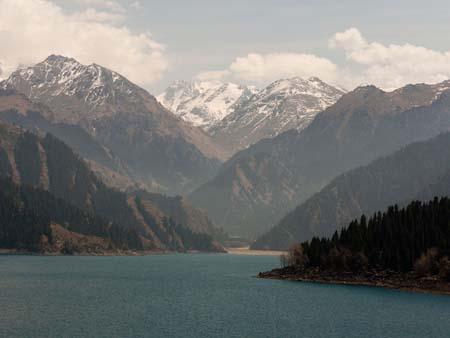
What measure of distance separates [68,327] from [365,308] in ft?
247

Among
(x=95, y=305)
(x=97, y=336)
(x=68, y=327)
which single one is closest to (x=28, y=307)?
(x=95, y=305)

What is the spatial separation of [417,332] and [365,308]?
113 feet

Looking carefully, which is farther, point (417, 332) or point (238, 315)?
point (238, 315)

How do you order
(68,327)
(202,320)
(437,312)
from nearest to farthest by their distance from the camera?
1. (68,327)
2. (202,320)
3. (437,312)

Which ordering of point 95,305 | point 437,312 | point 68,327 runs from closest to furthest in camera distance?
1. point 68,327
2. point 437,312
3. point 95,305

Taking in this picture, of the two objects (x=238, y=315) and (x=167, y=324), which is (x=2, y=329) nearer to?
(x=167, y=324)

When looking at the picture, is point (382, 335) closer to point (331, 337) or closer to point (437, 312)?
point (331, 337)

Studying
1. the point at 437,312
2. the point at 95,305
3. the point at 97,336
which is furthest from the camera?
the point at 95,305

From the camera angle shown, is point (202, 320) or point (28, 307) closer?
point (202, 320)

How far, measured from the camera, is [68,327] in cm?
15988

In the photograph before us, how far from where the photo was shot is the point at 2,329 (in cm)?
15475

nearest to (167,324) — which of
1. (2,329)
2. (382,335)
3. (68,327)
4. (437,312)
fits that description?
(68,327)

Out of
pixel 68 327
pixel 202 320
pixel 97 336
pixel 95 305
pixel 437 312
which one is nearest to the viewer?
pixel 97 336

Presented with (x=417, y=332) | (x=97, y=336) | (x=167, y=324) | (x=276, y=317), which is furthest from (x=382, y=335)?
(x=97, y=336)
